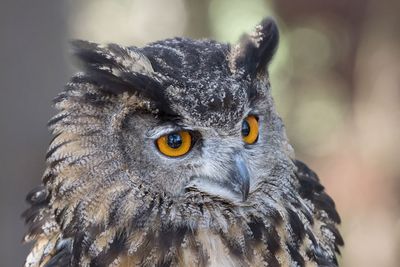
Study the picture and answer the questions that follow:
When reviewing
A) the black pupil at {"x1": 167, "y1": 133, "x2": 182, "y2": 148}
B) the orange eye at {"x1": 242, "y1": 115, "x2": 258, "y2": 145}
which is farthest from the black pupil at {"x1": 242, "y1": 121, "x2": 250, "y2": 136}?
the black pupil at {"x1": 167, "y1": 133, "x2": 182, "y2": 148}

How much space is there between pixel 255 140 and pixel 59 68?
78.9 inches

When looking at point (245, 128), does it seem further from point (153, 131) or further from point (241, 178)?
point (153, 131)

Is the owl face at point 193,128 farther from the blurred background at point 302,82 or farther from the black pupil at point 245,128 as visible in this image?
the blurred background at point 302,82

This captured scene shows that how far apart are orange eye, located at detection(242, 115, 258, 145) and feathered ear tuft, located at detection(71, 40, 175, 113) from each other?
28cm

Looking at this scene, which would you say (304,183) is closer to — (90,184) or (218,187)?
(218,187)

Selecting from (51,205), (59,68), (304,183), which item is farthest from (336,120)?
(51,205)

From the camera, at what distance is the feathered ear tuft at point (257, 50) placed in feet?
6.69

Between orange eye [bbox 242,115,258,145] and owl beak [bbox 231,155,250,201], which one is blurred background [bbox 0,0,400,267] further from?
owl beak [bbox 231,155,250,201]

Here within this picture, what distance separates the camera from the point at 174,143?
1.96 m

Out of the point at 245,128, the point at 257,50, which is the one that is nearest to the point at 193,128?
the point at 245,128

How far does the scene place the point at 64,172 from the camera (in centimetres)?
204

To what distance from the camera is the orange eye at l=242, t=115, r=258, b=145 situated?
208 cm

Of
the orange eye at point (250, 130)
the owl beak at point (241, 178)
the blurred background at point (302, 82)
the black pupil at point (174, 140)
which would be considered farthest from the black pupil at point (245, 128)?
the blurred background at point (302, 82)

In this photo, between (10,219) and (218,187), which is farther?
(10,219)
